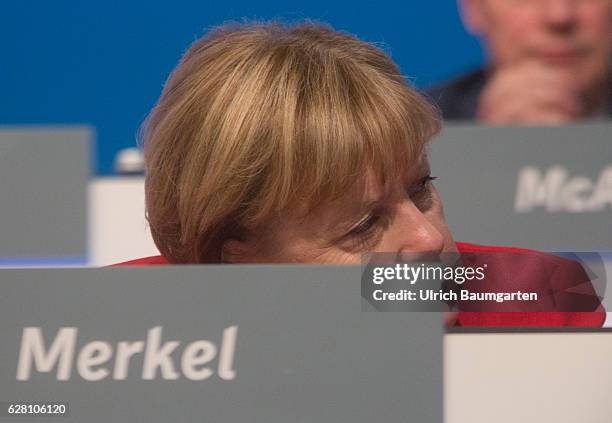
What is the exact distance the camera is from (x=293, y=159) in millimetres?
974

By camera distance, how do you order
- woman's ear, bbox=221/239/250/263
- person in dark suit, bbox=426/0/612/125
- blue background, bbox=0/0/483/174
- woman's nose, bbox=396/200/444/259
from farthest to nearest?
blue background, bbox=0/0/483/174, person in dark suit, bbox=426/0/612/125, woman's ear, bbox=221/239/250/263, woman's nose, bbox=396/200/444/259

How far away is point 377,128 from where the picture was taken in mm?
998

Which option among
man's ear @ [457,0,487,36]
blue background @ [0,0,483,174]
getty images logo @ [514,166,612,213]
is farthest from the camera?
blue background @ [0,0,483,174]

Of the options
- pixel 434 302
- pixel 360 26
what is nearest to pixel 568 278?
pixel 434 302

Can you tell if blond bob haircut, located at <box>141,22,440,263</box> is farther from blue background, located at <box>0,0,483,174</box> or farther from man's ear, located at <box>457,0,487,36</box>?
blue background, located at <box>0,0,483,174</box>

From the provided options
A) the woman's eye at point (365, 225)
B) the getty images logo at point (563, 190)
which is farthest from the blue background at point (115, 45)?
the woman's eye at point (365, 225)

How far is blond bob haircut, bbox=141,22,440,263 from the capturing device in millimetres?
979

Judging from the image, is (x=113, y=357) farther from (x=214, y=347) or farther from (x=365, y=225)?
(x=365, y=225)

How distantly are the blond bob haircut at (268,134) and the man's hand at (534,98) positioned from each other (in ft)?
4.40

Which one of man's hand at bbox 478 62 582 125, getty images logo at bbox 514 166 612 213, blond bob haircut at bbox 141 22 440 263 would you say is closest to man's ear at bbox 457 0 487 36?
man's hand at bbox 478 62 582 125

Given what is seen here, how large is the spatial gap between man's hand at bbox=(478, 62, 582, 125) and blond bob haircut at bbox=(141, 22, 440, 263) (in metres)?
1.34

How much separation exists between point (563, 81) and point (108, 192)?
1208 mm

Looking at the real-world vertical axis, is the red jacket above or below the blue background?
below

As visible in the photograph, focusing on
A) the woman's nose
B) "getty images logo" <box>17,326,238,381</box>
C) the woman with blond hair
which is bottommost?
"getty images logo" <box>17,326,238,381</box>
